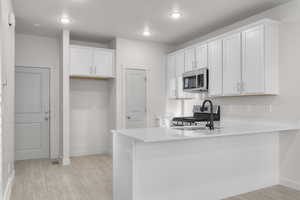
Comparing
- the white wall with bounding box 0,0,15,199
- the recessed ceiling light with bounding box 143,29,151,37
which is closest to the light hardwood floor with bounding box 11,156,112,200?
the white wall with bounding box 0,0,15,199

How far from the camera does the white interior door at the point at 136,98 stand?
5316 millimetres

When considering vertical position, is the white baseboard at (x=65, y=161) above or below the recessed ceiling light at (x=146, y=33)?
below

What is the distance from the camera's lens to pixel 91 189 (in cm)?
327

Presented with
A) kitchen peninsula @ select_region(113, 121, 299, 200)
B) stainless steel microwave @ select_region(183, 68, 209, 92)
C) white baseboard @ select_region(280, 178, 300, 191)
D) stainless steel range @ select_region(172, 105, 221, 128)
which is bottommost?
white baseboard @ select_region(280, 178, 300, 191)

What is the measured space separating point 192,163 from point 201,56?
2.45 meters

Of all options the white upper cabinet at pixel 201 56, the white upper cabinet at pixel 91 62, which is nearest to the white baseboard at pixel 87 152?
the white upper cabinet at pixel 91 62

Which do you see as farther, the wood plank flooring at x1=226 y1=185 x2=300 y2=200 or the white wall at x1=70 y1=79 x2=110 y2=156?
the white wall at x1=70 y1=79 x2=110 y2=156

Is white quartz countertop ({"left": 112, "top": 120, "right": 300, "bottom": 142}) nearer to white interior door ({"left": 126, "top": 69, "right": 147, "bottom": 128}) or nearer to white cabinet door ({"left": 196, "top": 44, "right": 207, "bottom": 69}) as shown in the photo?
white cabinet door ({"left": 196, "top": 44, "right": 207, "bottom": 69})

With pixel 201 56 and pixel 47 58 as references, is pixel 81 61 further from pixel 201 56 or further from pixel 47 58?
pixel 201 56

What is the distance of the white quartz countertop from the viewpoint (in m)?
2.27

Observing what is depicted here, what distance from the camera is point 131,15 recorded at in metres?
3.96

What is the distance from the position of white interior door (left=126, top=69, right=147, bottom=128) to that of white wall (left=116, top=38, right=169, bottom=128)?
0.13 metres

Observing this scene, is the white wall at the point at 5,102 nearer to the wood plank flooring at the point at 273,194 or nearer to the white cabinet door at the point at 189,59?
the wood plank flooring at the point at 273,194

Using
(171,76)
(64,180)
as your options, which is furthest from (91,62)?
(64,180)
